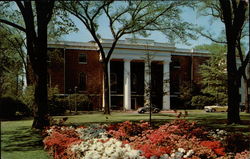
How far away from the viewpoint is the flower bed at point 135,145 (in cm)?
386

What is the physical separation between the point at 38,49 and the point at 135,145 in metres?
3.82

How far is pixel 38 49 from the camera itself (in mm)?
6871

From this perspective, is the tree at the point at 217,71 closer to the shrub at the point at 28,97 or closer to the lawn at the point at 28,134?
the lawn at the point at 28,134

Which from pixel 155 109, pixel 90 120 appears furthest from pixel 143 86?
pixel 90 120

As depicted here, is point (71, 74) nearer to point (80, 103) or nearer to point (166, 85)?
point (80, 103)

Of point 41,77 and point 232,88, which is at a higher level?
point 41,77

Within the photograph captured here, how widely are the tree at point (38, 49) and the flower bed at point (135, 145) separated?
49 centimetres

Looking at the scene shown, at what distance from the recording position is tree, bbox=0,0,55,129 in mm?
6098

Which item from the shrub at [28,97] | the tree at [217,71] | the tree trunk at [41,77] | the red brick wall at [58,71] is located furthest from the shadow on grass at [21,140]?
the tree at [217,71]

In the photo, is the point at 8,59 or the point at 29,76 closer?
the point at 8,59

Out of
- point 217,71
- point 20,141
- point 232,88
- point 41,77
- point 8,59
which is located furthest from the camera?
point 217,71

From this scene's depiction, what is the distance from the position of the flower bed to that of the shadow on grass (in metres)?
0.33

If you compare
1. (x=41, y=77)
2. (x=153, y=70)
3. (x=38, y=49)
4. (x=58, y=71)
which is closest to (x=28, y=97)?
(x=41, y=77)

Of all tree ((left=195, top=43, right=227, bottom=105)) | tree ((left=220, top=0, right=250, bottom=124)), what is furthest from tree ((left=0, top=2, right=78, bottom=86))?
tree ((left=195, top=43, right=227, bottom=105))
